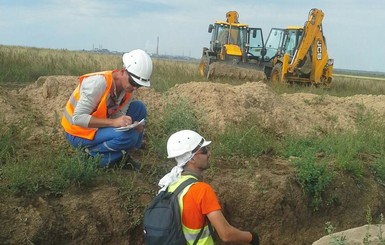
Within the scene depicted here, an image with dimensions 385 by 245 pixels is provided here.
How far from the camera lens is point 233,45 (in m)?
17.5

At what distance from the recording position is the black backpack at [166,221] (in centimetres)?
317

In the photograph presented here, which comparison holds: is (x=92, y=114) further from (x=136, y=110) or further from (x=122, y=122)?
(x=136, y=110)

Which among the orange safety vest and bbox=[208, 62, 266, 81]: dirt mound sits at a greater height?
the orange safety vest

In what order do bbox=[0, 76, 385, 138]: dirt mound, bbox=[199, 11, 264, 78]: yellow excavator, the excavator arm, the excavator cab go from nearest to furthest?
bbox=[0, 76, 385, 138]: dirt mound < the excavator arm < bbox=[199, 11, 264, 78]: yellow excavator < the excavator cab

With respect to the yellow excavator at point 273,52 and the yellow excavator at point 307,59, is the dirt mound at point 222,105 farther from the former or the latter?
the yellow excavator at point 273,52

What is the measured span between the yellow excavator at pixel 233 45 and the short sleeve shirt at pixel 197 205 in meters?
13.6

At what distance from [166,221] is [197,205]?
224mm

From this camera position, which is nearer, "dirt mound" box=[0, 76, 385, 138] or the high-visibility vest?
the high-visibility vest

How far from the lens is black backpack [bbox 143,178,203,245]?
125 inches

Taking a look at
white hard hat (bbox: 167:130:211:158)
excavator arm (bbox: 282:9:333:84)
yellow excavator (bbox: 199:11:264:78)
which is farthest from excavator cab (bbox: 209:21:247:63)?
white hard hat (bbox: 167:130:211:158)

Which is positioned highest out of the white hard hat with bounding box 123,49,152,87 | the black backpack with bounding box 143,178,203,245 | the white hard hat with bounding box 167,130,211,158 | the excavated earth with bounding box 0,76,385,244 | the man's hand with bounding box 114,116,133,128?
the white hard hat with bounding box 123,49,152,87

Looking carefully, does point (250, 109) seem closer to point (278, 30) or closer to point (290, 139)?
point (290, 139)

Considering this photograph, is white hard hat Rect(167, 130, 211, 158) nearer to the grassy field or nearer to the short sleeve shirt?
the short sleeve shirt

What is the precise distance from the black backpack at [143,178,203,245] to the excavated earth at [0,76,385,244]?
1329mm
